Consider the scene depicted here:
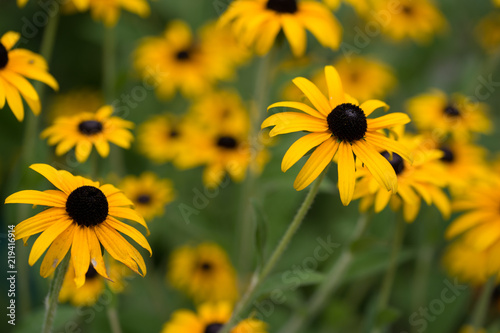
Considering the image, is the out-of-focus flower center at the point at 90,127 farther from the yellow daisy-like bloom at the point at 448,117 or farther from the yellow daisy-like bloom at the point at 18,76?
the yellow daisy-like bloom at the point at 448,117

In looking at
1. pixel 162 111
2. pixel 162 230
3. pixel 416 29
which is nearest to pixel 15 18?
pixel 162 111

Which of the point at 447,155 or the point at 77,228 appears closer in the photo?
the point at 77,228

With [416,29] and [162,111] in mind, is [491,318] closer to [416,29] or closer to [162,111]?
[416,29]

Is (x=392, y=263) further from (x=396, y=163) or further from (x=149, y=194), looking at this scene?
(x=149, y=194)

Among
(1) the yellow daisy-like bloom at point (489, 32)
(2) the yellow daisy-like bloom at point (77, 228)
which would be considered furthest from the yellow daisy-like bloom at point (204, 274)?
(1) the yellow daisy-like bloom at point (489, 32)

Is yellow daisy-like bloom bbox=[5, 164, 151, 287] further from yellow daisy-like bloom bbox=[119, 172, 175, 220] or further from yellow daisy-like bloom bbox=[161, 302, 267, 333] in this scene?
yellow daisy-like bloom bbox=[119, 172, 175, 220]

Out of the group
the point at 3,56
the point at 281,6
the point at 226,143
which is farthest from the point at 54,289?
the point at 226,143
